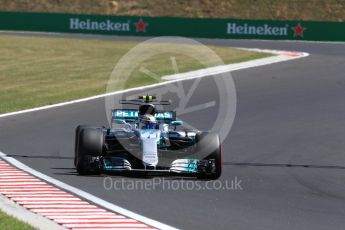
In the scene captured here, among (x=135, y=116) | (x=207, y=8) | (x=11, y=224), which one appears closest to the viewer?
(x=11, y=224)

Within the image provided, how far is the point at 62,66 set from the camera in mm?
39406

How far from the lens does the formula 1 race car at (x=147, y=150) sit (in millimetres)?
15500

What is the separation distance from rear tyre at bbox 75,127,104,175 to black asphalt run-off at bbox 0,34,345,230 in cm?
31

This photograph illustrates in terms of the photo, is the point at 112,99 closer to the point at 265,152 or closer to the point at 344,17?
the point at 265,152

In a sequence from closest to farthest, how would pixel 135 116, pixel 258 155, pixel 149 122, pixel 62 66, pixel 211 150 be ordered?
pixel 211 150 → pixel 149 122 → pixel 135 116 → pixel 258 155 → pixel 62 66

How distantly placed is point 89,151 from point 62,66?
24.3 meters

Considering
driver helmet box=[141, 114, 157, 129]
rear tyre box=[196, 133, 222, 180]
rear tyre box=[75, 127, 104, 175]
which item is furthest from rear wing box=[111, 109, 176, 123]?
rear tyre box=[75, 127, 104, 175]

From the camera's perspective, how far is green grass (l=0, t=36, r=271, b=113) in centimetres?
3050

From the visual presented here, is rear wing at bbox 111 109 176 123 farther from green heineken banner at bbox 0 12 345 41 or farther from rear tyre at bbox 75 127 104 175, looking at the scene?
green heineken banner at bbox 0 12 345 41

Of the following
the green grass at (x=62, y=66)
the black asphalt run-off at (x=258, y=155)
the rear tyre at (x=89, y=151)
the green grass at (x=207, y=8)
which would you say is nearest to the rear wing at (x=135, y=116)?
the black asphalt run-off at (x=258, y=155)

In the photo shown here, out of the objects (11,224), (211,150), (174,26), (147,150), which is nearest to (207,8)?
(174,26)

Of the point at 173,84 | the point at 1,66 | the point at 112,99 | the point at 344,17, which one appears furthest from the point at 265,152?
the point at 344,17

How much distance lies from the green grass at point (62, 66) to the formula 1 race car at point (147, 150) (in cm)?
1101

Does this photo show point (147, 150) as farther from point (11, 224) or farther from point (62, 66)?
point (62, 66)
